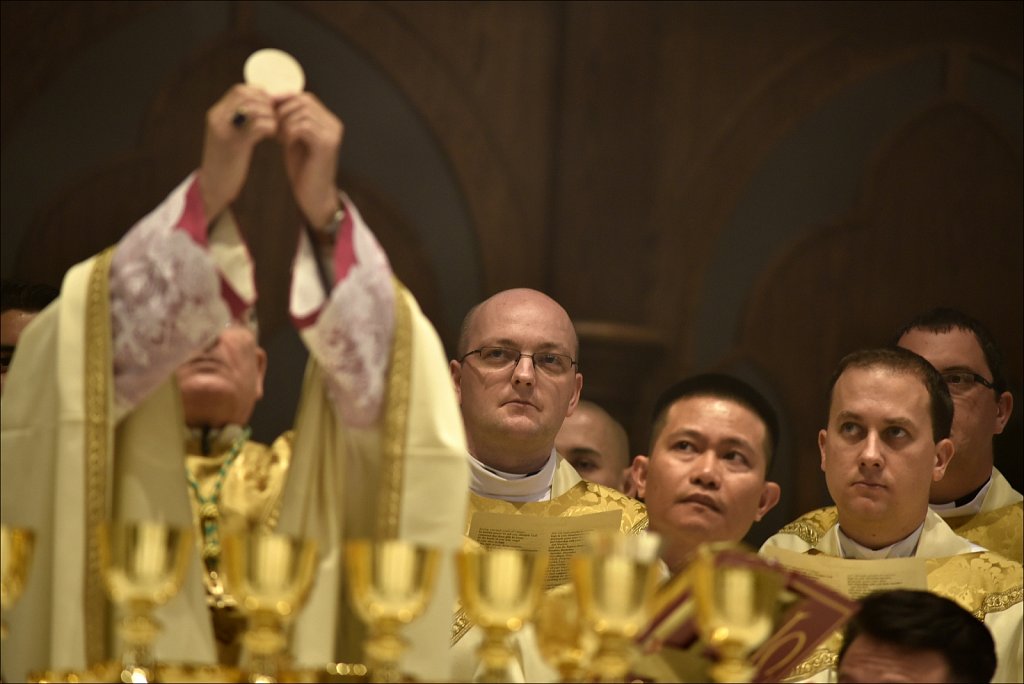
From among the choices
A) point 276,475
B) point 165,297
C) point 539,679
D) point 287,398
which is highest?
point 287,398

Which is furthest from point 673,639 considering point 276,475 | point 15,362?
point 15,362

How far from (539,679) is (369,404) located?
0.82m

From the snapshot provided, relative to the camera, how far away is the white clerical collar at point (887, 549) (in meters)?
4.60

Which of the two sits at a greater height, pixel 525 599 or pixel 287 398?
pixel 287 398

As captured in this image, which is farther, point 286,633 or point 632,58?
point 632,58

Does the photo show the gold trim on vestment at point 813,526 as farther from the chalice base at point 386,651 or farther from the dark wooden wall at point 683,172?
the chalice base at point 386,651

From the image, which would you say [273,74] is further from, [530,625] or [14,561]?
[530,625]

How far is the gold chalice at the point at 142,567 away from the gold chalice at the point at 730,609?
2.94ft

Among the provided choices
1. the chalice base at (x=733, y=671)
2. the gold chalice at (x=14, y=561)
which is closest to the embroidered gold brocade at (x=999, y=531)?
the chalice base at (x=733, y=671)

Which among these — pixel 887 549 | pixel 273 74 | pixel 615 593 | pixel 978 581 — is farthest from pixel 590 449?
pixel 615 593

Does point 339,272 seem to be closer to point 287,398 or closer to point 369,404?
point 369,404

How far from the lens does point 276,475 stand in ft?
13.0

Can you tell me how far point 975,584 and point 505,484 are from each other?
1.31 meters

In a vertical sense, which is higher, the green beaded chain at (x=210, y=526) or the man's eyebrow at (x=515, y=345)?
the man's eyebrow at (x=515, y=345)
